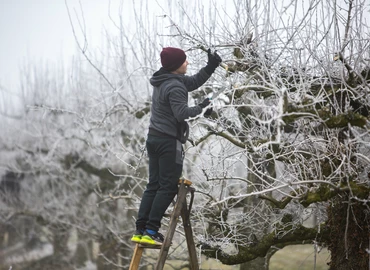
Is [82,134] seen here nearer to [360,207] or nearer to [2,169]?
[2,169]

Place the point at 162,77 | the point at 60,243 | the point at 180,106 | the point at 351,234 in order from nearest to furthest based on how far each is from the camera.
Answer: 1. the point at 180,106
2. the point at 162,77
3. the point at 351,234
4. the point at 60,243

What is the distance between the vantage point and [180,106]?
4172 millimetres

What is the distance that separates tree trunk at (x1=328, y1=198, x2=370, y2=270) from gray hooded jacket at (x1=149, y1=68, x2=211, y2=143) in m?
1.71

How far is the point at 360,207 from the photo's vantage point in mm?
4805

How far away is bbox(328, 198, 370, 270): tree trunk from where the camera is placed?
4812 mm

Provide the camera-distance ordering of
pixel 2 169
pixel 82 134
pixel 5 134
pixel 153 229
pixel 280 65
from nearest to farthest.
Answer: pixel 153 229, pixel 280 65, pixel 82 134, pixel 2 169, pixel 5 134

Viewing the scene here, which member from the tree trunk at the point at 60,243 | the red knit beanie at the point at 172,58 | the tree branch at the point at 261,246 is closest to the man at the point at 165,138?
the red knit beanie at the point at 172,58

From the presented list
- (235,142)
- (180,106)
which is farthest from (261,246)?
(180,106)

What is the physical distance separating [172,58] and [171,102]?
44 centimetres

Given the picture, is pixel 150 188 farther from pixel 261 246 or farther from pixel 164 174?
pixel 261 246

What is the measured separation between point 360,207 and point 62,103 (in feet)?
49.9

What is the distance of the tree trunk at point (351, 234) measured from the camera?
15.8 feet

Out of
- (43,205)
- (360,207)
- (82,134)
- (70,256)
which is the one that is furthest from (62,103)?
(360,207)

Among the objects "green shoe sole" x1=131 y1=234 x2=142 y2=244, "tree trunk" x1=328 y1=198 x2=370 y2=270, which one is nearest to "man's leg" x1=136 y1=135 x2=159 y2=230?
"green shoe sole" x1=131 y1=234 x2=142 y2=244
